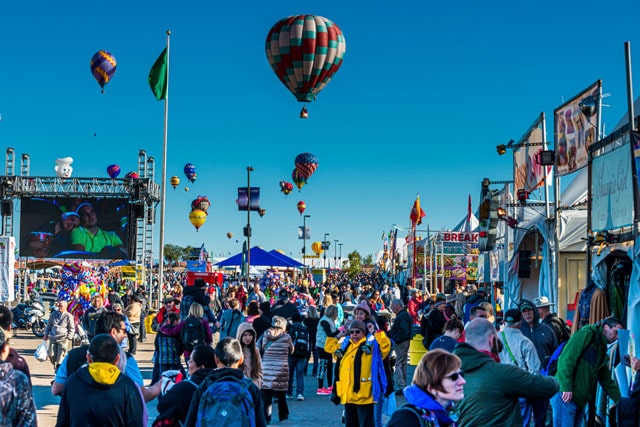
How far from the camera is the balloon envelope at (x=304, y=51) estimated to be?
25.7 meters

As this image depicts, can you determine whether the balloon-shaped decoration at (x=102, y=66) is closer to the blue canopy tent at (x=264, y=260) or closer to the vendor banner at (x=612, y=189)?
the blue canopy tent at (x=264, y=260)

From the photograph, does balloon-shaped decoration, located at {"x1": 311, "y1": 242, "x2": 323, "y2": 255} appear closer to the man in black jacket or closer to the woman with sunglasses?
the man in black jacket

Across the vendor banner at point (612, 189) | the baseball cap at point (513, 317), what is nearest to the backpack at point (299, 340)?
the vendor banner at point (612, 189)

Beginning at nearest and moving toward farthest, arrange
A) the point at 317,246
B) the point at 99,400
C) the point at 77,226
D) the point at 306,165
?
the point at 99,400 → the point at 77,226 → the point at 306,165 → the point at 317,246

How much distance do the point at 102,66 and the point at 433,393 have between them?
44.6 meters

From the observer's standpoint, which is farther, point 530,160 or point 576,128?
point 530,160

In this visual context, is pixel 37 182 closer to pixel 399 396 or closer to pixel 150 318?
pixel 150 318

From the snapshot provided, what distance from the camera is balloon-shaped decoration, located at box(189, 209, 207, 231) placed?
2419 inches

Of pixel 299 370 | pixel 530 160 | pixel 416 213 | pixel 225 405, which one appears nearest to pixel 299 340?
pixel 299 370

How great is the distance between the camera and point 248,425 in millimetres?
5250

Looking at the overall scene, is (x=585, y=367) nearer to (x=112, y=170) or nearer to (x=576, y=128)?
(x=576, y=128)

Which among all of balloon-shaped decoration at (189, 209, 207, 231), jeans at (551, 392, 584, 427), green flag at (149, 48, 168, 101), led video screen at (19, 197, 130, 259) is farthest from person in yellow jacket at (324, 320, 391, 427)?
balloon-shaped decoration at (189, 209, 207, 231)

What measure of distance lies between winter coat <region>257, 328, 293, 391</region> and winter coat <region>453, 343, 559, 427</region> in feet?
18.2

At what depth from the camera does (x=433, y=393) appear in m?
3.87
